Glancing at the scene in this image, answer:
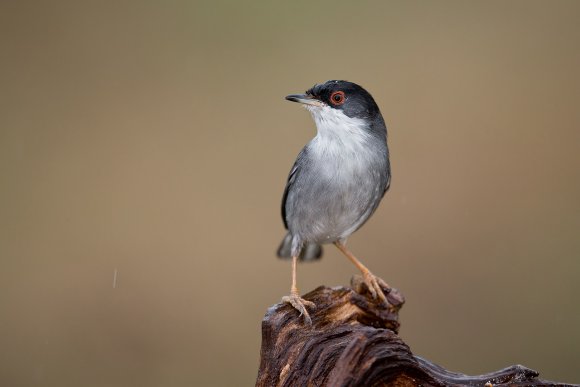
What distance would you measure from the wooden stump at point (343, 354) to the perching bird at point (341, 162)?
40 cm

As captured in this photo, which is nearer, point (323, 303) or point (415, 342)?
point (323, 303)

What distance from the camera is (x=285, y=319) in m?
3.95

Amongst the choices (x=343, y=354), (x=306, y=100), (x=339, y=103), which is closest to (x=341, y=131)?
(x=339, y=103)

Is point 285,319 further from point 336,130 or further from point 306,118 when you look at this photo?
point 306,118

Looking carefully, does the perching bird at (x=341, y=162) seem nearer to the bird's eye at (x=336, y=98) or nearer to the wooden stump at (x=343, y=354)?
the bird's eye at (x=336, y=98)

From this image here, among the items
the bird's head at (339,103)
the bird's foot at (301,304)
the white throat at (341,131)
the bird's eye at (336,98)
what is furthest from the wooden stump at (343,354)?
the bird's eye at (336,98)

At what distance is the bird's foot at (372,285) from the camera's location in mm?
4676

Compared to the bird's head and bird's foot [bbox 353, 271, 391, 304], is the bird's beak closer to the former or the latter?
the bird's head

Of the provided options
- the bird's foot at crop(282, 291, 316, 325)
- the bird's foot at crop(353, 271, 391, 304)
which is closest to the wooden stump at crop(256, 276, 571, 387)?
the bird's foot at crop(282, 291, 316, 325)

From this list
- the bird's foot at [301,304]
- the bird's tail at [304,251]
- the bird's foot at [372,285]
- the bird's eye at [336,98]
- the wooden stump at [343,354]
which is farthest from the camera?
the bird's tail at [304,251]

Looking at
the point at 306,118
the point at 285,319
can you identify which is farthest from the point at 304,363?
the point at 306,118

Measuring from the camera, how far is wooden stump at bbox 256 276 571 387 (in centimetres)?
326

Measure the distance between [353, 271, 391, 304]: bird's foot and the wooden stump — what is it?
0.32 meters

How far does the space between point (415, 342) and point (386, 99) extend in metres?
2.97
